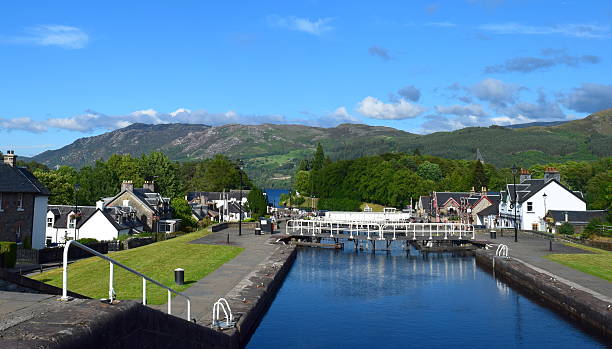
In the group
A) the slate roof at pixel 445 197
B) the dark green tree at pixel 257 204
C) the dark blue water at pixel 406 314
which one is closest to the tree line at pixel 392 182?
the slate roof at pixel 445 197

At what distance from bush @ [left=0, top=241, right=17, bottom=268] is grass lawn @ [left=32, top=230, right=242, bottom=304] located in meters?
3.06

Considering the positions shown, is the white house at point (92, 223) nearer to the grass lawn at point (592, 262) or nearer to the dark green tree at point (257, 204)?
the dark green tree at point (257, 204)

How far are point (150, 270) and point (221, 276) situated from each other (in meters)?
6.20

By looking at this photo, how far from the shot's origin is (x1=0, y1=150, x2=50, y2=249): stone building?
53.7 meters

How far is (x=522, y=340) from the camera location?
2980 centimetres

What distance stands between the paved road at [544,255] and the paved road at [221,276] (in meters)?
21.5

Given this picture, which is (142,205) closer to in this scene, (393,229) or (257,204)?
(257,204)

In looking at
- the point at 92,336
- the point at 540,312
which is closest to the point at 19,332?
the point at 92,336

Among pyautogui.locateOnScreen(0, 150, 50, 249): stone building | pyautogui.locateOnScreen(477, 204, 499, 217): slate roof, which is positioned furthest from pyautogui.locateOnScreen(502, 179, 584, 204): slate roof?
pyautogui.locateOnScreen(0, 150, 50, 249): stone building

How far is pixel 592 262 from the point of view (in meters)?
47.8

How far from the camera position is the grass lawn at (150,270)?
3272 cm

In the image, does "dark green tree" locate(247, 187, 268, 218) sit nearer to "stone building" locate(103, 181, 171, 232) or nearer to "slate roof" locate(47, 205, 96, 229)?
"stone building" locate(103, 181, 171, 232)

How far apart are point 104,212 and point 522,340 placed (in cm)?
6001

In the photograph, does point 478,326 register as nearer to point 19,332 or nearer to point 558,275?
point 558,275
